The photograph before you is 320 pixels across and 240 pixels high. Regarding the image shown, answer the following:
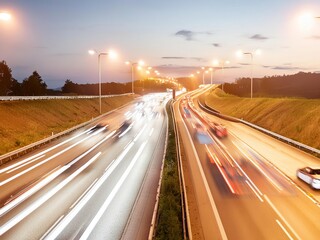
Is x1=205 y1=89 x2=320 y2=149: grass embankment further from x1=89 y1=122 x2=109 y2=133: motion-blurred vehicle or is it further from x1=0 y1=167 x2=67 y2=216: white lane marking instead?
x1=0 y1=167 x2=67 y2=216: white lane marking

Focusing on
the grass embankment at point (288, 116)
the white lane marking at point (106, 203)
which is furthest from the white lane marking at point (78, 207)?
the grass embankment at point (288, 116)

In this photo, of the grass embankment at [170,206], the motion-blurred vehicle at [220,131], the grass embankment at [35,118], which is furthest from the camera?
the motion-blurred vehicle at [220,131]

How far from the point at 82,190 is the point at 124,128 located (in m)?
32.2

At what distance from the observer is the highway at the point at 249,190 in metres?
20.6

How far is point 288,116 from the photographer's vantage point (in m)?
54.7

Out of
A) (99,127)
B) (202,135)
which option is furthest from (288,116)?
(99,127)

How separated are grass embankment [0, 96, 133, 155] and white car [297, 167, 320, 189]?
92.5 ft

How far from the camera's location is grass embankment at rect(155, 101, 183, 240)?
59.8ft

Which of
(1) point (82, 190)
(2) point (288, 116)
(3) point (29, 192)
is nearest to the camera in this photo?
(3) point (29, 192)

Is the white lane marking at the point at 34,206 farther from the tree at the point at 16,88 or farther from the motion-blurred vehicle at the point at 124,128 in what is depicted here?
the tree at the point at 16,88

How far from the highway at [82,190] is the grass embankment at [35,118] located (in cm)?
418

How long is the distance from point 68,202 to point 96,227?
176 inches

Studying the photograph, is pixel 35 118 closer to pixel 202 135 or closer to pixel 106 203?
pixel 202 135

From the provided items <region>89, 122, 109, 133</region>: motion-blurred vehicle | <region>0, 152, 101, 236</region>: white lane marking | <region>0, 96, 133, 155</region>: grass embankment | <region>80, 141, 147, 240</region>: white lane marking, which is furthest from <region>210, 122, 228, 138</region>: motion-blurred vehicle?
<region>0, 152, 101, 236</region>: white lane marking
